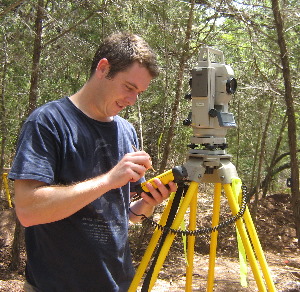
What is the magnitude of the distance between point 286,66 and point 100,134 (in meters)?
3.92

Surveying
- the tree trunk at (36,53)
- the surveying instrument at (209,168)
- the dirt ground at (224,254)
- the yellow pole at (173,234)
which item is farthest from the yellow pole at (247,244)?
the tree trunk at (36,53)

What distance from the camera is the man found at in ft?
4.00

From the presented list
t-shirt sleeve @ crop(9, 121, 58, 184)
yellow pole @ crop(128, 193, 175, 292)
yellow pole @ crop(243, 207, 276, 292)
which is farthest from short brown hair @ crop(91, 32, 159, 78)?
yellow pole @ crop(243, 207, 276, 292)

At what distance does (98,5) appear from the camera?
5531 millimetres

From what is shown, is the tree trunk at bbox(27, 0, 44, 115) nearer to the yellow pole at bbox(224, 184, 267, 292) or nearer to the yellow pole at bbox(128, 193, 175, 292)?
the yellow pole at bbox(128, 193, 175, 292)

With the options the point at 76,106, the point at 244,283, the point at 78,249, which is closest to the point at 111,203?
the point at 78,249

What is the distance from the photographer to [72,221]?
1.36 meters

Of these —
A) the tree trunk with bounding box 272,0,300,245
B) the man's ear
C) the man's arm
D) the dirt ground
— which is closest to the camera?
the man's arm

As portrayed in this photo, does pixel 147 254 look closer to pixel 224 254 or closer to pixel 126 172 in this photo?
pixel 126 172

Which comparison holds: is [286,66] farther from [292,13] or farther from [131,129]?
[131,129]

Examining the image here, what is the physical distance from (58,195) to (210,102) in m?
0.80

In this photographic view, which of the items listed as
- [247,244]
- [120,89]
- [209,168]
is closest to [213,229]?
[247,244]

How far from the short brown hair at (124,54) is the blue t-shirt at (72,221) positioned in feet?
0.71

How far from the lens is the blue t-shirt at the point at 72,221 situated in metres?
1.27
